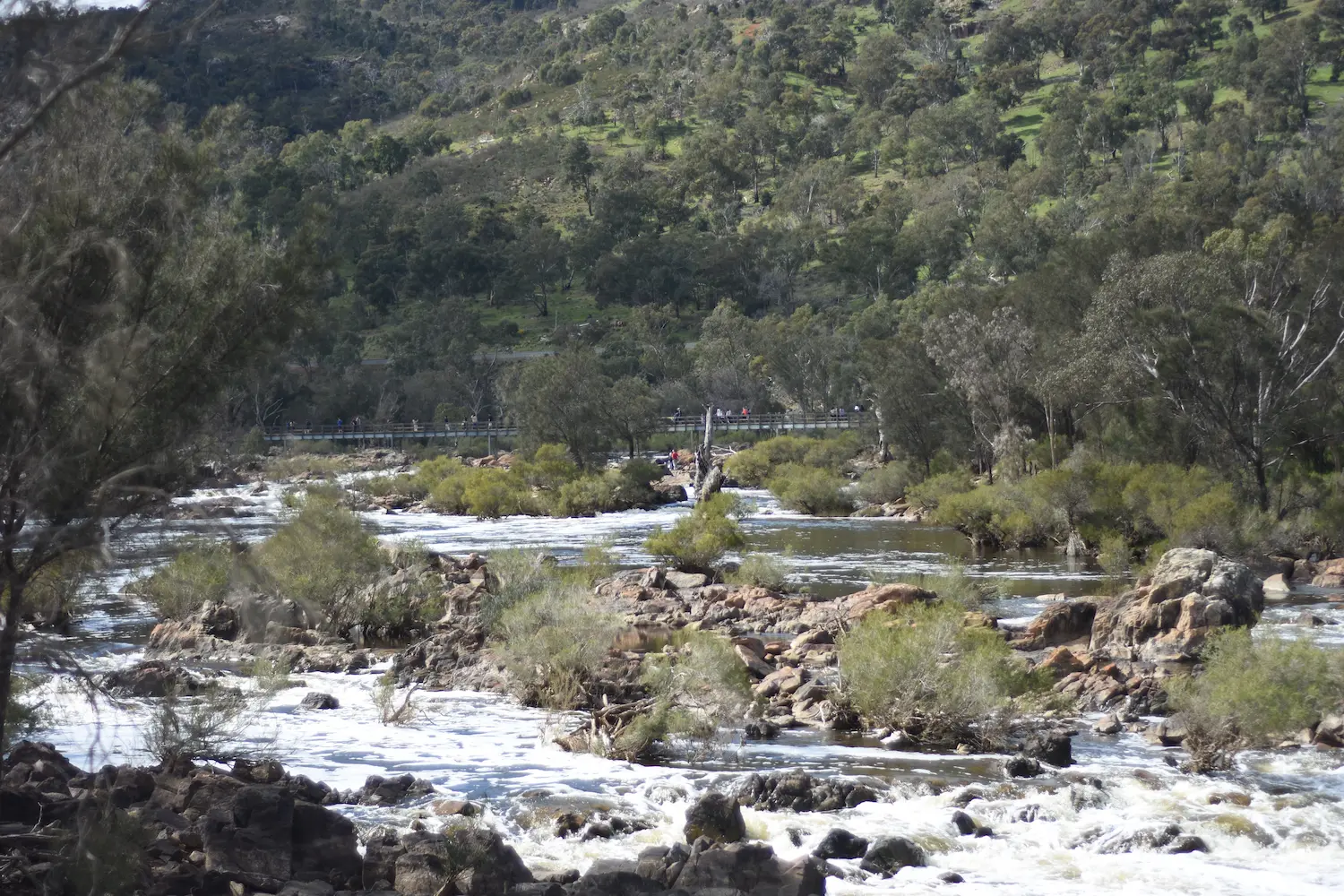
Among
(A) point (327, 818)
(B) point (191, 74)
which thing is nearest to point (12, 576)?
(A) point (327, 818)

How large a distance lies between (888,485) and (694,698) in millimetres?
35363

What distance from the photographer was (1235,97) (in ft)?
361

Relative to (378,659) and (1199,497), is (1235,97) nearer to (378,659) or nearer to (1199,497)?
(1199,497)

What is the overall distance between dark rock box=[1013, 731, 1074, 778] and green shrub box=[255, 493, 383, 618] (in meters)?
11.3

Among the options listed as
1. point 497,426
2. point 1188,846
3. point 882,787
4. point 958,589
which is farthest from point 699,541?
point 497,426

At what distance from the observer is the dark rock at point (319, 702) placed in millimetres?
17877

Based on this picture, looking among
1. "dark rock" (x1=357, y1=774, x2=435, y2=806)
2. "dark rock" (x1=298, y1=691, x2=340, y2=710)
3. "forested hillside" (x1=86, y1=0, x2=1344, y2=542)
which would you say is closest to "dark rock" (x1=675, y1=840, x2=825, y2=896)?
"dark rock" (x1=357, y1=774, x2=435, y2=806)

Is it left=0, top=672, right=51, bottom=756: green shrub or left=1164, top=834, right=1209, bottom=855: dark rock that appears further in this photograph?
left=1164, top=834, right=1209, bottom=855: dark rock

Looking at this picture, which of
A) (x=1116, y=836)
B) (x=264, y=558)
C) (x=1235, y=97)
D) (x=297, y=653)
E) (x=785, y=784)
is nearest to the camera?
(x=1116, y=836)

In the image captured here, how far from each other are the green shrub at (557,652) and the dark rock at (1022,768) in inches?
224

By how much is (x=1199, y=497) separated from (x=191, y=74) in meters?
164

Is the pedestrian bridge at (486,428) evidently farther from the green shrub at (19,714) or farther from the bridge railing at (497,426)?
the green shrub at (19,714)

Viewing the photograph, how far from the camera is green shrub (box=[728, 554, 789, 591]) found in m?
28.1

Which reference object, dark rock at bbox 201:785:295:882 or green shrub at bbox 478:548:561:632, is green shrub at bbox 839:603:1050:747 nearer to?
green shrub at bbox 478:548:561:632
